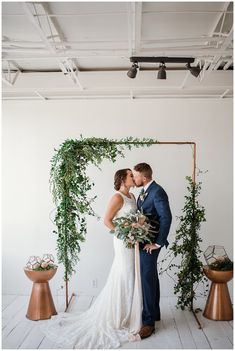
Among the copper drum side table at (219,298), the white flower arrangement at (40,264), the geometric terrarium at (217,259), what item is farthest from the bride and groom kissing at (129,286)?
the geometric terrarium at (217,259)

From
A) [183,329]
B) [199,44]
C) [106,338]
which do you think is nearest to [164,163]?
→ [199,44]

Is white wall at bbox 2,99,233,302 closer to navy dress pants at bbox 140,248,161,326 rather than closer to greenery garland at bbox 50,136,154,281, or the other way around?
greenery garland at bbox 50,136,154,281

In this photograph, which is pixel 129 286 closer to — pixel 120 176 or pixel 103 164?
pixel 120 176

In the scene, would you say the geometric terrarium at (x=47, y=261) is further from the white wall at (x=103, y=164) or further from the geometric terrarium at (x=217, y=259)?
the geometric terrarium at (x=217, y=259)

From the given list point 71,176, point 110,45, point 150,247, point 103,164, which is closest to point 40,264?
point 71,176

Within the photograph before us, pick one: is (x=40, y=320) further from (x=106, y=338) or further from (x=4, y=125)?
(x=4, y=125)

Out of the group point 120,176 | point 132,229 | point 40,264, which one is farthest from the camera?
point 40,264

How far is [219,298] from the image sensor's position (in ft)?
16.4

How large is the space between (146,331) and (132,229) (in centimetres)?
120

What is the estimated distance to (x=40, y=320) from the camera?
487cm

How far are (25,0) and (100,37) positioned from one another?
1541 millimetres

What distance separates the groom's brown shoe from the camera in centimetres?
434

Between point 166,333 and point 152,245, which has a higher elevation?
point 152,245

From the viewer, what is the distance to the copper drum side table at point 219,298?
4.93m
